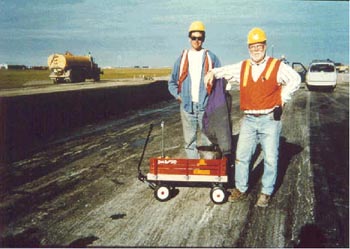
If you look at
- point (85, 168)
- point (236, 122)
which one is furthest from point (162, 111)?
point (85, 168)

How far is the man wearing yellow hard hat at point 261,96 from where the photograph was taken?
14.5 feet

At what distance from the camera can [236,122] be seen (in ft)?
35.4

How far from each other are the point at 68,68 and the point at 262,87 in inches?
1415

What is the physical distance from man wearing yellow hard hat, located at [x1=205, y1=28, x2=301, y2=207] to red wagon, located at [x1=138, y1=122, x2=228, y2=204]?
10.1 inches

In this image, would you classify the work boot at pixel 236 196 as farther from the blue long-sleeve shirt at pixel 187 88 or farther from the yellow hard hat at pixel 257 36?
the yellow hard hat at pixel 257 36

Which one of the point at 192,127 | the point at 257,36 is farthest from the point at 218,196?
the point at 257,36

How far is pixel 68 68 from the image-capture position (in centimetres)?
3806

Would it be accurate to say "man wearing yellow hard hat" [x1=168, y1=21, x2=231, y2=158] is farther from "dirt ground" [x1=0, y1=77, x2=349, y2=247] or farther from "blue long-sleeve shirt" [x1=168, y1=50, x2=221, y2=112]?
"dirt ground" [x1=0, y1=77, x2=349, y2=247]

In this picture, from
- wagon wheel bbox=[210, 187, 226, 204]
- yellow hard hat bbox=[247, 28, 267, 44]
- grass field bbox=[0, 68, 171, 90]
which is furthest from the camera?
grass field bbox=[0, 68, 171, 90]

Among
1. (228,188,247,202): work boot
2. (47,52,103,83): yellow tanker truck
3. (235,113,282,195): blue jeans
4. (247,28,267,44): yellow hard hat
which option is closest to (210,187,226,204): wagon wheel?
(228,188,247,202): work boot

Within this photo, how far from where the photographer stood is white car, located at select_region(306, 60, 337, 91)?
2286 centimetres

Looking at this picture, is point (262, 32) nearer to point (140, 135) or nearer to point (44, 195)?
point (44, 195)

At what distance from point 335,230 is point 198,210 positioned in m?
1.51

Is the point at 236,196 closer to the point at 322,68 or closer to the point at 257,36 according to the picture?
the point at 257,36
